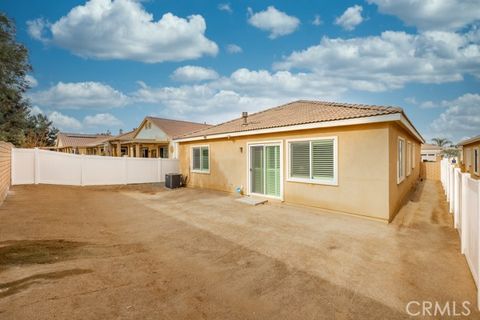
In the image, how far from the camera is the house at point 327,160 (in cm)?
676

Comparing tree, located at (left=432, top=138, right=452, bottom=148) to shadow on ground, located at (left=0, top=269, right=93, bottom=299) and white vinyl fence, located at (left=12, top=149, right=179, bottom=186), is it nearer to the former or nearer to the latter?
white vinyl fence, located at (left=12, top=149, right=179, bottom=186)

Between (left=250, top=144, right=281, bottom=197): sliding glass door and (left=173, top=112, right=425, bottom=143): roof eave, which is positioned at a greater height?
(left=173, top=112, right=425, bottom=143): roof eave

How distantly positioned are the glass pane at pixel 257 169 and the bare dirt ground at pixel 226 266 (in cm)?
259

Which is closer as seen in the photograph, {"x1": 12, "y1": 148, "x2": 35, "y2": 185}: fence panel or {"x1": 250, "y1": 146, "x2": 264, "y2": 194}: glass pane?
{"x1": 250, "y1": 146, "x2": 264, "y2": 194}: glass pane

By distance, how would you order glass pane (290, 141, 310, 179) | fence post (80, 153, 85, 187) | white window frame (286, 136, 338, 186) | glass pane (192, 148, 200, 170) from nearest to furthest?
white window frame (286, 136, 338, 186), glass pane (290, 141, 310, 179), glass pane (192, 148, 200, 170), fence post (80, 153, 85, 187)

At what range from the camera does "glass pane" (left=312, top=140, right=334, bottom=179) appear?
775 cm

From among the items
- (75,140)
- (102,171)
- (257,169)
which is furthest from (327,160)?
(75,140)

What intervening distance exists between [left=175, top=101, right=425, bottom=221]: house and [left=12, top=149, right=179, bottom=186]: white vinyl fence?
7060 millimetres

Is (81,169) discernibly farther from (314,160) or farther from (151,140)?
(314,160)

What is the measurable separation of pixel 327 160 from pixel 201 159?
7.65 metres

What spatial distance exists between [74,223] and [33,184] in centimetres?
821

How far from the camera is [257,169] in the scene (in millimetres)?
10266

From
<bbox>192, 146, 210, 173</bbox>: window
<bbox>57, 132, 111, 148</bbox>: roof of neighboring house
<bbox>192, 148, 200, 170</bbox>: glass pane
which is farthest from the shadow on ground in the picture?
<bbox>57, 132, 111, 148</bbox>: roof of neighboring house

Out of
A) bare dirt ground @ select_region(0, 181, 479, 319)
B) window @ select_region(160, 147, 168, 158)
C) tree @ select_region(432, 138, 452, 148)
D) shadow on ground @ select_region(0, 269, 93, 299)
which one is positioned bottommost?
bare dirt ground @ select_region(0, 181, 479, 319)
